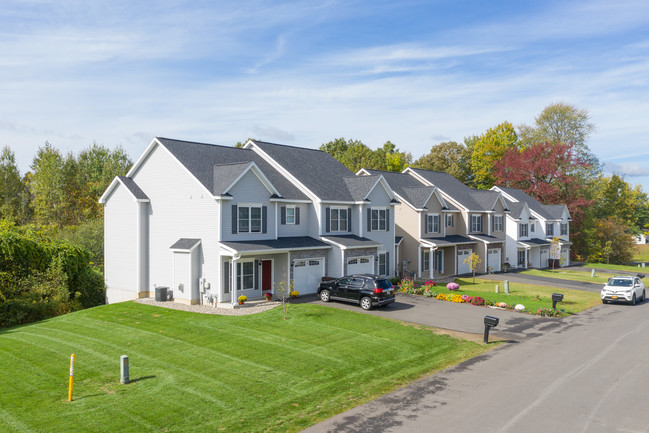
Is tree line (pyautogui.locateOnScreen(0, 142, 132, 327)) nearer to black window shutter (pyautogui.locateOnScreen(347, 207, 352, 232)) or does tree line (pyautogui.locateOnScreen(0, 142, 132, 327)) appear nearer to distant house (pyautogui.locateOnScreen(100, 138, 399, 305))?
distant house (pyautogui.locateOnScreen(100, 138, 399, 305))

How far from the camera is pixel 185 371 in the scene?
1498 cm

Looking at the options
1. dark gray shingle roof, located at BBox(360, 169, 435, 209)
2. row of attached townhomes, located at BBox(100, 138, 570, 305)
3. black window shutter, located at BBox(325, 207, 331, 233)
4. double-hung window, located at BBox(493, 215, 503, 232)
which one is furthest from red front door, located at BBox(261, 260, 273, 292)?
double-hung window, located at BBox(493, 215, 503, 232)

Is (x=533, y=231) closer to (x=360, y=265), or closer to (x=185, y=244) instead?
(x=360, y=265)

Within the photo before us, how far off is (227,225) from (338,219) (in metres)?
9.69

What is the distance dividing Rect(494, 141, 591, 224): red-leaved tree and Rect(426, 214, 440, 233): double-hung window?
90.8 feet

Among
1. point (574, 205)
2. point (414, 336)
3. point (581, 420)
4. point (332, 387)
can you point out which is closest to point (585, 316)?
point (414, 336)

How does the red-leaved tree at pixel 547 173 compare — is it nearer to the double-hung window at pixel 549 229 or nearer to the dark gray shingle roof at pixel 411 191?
the double-hung window at pixel 549 229

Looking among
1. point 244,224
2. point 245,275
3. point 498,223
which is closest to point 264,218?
point 244,224

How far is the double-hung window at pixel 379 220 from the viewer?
119 feet

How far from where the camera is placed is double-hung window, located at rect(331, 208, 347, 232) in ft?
110

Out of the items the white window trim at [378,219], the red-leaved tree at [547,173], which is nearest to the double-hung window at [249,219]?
Result: the white window trim at [378,219]

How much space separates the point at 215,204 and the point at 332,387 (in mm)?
15098

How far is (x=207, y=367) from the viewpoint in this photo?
1538 centimetres

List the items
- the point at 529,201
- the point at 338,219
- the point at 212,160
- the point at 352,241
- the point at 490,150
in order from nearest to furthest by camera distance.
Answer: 1. the point at 212,160
2. the point at 352,241
3. the point at 338,219
4. the point at 529,201
5. the point at 490,150
